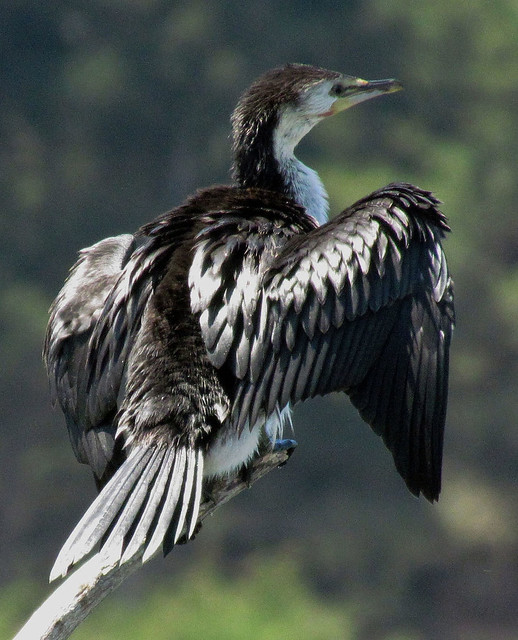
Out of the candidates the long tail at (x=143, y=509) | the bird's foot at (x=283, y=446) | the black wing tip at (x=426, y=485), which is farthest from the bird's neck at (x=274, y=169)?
the long tail at (x=143, y=509)

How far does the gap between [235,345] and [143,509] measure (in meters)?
0.42

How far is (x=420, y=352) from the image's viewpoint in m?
2.90

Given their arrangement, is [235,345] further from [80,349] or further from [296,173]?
[296,173]

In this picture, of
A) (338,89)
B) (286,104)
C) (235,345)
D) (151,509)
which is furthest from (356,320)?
(338,89)

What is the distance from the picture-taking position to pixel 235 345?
271 centimetres

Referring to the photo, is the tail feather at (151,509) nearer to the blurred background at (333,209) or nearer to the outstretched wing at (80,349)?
the outstretched wing at (80,349)

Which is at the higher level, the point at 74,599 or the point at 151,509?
the point at 151,509

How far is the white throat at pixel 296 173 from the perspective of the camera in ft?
11.1

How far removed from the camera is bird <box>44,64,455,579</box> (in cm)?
265

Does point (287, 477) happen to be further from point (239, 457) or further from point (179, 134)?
point (239, 457)

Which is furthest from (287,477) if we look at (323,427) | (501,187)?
(501,187)

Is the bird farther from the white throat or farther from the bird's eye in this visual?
the bird's eye

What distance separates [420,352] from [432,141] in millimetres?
6942

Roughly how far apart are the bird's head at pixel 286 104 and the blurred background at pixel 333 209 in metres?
5.07
